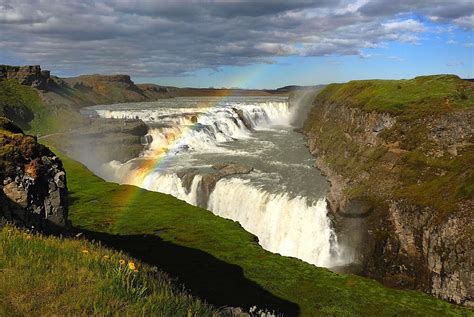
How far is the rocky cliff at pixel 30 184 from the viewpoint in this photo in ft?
47.0

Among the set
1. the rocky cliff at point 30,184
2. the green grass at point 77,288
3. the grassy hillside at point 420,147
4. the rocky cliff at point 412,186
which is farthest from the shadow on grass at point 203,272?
the grassy hillside at point 420,147

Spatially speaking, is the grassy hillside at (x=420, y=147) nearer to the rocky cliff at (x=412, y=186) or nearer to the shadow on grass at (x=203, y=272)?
the rocky cliff at (x=412, y=186)

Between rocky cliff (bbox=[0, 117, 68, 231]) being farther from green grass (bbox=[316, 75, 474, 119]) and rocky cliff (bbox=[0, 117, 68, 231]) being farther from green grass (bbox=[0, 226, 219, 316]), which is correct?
green grass (bbox=[316, 75, 474, 119])

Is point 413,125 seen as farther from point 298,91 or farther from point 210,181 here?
point 298,91

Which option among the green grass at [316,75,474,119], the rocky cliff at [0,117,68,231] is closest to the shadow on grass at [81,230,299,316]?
the rocky cliff at [0,117,68,231]

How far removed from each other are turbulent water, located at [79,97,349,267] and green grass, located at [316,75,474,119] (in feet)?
38.4

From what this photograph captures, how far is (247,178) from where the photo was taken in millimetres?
49375

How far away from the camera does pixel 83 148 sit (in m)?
68.8

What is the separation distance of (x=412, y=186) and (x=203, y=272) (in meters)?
21.8

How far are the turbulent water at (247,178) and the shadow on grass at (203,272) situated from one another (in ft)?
51.3

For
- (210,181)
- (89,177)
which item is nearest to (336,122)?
(210,181)

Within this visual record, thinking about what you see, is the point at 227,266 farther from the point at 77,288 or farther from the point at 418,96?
the point at 418,96

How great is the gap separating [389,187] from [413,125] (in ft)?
30.1

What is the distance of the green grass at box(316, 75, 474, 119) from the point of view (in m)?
42.9
